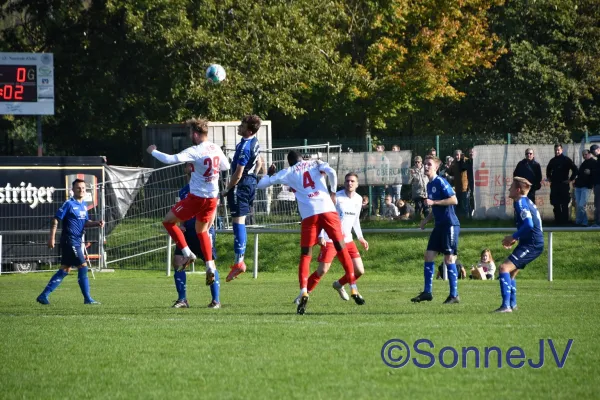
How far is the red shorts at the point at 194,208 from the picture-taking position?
46.1 feet

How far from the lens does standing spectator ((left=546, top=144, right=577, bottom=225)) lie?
27.8m

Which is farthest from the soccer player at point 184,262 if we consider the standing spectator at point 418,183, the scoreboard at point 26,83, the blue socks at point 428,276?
the scoreboard at point 26,83

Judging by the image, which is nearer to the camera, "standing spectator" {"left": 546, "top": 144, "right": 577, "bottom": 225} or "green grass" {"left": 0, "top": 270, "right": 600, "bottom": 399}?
"green grass" {"left": 0, "top": 270, "right": 600, "bottom": 399}

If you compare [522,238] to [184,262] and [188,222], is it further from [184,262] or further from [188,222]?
[188,222]

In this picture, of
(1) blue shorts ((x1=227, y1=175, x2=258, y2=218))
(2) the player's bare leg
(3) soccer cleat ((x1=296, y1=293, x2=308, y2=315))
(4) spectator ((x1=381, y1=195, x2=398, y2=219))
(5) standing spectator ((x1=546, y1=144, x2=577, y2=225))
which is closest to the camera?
(3) soccer cleat ((x1=296, y1=293, x2=308, y2=315))

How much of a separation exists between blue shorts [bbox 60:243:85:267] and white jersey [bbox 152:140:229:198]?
306 cm

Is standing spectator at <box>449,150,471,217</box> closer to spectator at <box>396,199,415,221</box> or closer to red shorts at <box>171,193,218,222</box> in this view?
spectator at <box>396,199,415,221</box>

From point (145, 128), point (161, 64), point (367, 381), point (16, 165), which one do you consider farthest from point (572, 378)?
point (161, 64)

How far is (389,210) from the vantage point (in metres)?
31.1

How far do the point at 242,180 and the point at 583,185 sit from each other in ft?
45.8

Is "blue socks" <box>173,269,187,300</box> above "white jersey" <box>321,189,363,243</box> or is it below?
below

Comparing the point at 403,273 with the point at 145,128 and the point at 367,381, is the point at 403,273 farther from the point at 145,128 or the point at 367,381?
the point at 367,381

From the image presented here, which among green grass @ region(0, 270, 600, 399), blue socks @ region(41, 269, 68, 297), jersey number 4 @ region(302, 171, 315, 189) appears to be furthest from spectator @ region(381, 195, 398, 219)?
jersey number 4 @ region(302, 171, 315, 189)

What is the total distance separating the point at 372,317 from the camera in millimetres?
12836
